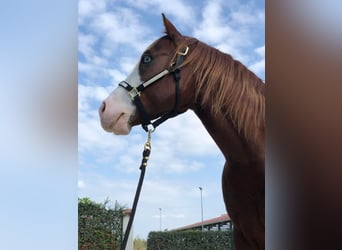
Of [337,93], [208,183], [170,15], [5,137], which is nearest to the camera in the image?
[337,93]

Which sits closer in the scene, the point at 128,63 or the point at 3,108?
the point at 3,108

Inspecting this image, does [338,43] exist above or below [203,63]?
below

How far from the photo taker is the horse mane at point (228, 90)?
1.24 m

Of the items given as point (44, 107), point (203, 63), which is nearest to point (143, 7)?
point (203, 63)

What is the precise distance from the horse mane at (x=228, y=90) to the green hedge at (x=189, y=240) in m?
4.08

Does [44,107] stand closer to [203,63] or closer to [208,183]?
[203,63]

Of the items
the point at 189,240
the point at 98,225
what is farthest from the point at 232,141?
the point at 189,240

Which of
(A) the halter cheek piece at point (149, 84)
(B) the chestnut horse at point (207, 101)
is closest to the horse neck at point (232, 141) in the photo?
(B) the chestnut horse at point (207, 101)

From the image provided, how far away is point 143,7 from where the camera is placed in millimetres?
1553

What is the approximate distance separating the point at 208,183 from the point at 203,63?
0.60 m

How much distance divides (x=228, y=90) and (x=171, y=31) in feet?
0.93

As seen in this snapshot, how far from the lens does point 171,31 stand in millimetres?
1280

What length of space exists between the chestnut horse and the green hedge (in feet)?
13.0

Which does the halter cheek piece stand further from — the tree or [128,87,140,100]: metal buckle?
the tree
